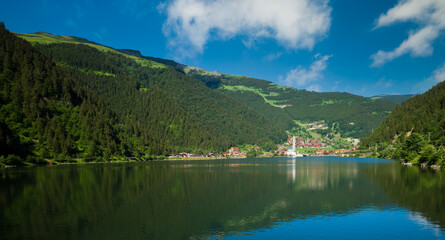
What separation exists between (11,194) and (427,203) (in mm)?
52892

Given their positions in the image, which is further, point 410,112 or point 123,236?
point 410,112

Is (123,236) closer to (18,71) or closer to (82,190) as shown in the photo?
(82,190)

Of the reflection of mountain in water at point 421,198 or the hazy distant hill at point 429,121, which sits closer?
the reflection of mountain in water at point 421,198

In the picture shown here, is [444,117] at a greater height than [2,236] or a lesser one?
greater

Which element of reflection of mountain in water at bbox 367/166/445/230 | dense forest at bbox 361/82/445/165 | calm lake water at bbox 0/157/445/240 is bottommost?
calm lake water at bbox 0/157/445/240

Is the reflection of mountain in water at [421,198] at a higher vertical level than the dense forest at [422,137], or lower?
lower

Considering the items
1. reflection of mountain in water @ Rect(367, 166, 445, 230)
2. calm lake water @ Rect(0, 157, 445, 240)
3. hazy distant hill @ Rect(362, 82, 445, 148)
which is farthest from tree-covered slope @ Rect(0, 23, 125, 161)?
hazy distant hill @ Rect(362, 82, 445, 148)

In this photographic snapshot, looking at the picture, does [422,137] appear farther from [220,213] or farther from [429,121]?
[220,213]

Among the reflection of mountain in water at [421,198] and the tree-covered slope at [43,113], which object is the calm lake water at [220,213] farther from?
the tree-covered slope at [43,113]

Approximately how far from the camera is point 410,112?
196000 millimetres

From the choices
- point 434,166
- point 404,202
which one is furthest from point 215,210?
point 434,166

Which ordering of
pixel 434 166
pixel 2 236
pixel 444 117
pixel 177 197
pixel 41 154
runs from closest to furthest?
1. pixel 2 236
2. pixel 177 197
3. pixel 434 166
4. pixel 41 154
5. pixel 444 117

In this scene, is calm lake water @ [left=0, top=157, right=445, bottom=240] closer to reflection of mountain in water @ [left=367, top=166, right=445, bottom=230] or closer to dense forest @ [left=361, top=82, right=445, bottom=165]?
reflection of mountain in water @ [left=367, top=166, right=445, bottom=230]

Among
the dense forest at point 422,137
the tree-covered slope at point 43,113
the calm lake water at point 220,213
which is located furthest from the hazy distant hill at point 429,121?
the tree-covered slope at point 43,113
